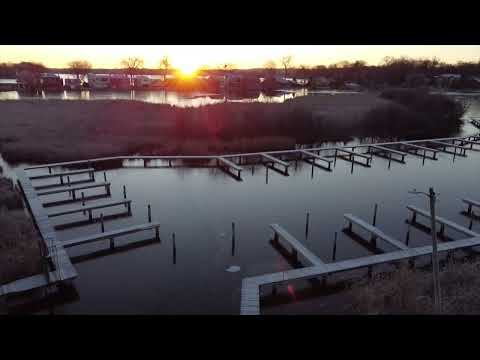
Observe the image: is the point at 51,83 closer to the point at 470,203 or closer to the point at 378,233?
the point at 378,233

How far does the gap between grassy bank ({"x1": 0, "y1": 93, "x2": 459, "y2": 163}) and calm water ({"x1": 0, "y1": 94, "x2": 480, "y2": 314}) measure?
345 cm

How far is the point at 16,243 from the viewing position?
9.78 meters

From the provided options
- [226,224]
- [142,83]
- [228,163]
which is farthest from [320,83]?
[226,224]

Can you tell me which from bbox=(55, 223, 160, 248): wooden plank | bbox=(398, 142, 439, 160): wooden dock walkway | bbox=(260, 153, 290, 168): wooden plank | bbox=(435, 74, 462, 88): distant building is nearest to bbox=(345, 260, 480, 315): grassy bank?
bbox=(55, 223, 160, 248): wooden plank

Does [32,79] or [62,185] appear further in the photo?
[32,79]

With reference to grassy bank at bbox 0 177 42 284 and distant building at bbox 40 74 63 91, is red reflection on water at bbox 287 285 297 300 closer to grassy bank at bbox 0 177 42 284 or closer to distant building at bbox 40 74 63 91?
grassy bank at bbox 0 177 42 284

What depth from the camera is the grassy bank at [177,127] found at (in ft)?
70.1

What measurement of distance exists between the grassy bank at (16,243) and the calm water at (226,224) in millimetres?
991

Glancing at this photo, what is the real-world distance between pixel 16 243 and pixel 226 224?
612cm

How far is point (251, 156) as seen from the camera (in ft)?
69.9
